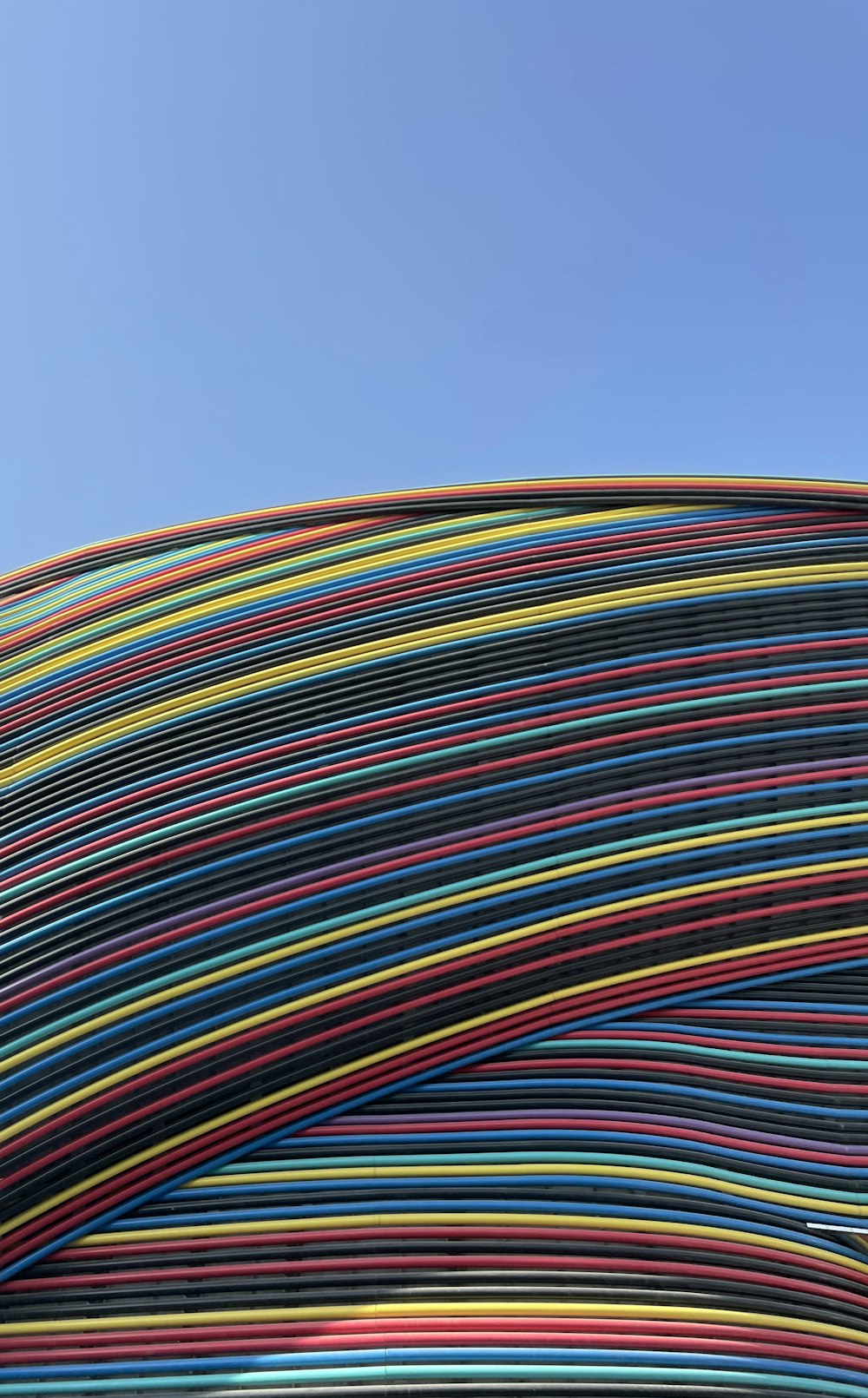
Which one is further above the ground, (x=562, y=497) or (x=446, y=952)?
(x=562, y=497)

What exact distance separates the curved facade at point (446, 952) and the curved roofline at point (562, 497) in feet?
0.36

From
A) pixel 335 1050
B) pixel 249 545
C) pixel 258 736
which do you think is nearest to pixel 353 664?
pixel 258 736

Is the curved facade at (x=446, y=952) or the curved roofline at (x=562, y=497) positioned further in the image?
the curved roofline at (x=562, y=497)

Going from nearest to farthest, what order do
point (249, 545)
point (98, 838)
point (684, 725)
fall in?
point (98, 838) → point (684, 725) → point (249, 545)

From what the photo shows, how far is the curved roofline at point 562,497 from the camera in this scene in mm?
21594

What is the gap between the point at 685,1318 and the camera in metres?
14.1

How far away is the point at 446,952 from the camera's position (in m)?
17.3

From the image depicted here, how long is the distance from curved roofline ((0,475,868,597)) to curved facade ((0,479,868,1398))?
108 mm

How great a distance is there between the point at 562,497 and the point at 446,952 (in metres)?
11.7

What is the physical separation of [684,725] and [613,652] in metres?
2.36

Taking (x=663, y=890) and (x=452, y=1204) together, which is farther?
(x=663, y=890)

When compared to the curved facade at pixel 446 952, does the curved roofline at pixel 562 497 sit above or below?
above

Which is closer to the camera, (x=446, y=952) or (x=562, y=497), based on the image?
(x=446, y=952)

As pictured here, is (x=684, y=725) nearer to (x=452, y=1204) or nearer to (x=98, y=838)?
(x=452, y=1204)
